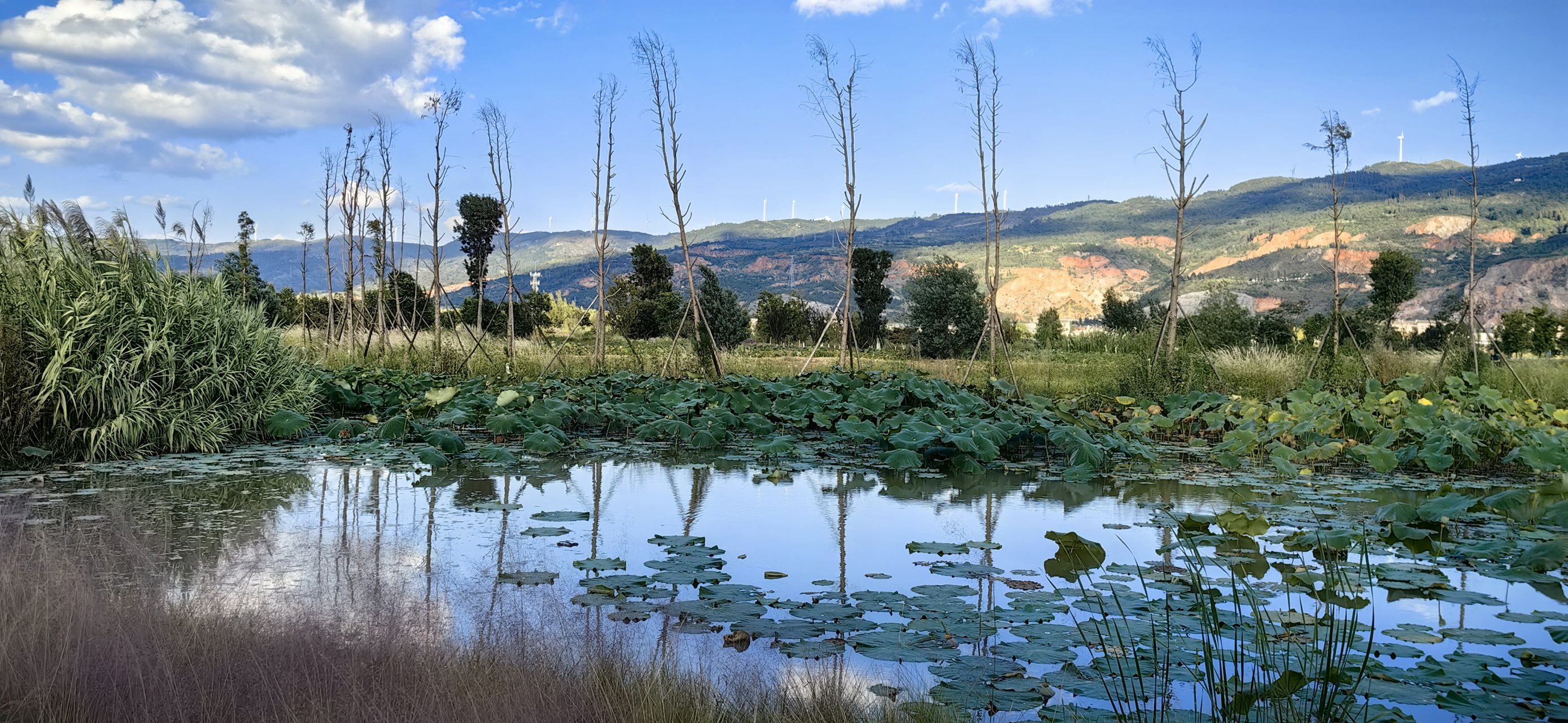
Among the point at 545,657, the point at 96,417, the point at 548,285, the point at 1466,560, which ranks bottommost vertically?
the point at 1466,560

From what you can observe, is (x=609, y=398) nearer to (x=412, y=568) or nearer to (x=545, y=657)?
(x=412, y=568)

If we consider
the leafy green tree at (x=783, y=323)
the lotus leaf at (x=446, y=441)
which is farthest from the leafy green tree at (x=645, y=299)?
the lotus leaf at (x=446, y=441)

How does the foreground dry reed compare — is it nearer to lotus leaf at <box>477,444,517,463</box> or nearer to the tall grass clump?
lotus leaf at <box>477,444,517,463</box>

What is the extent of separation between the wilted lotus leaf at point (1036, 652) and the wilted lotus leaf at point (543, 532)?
2.38 m

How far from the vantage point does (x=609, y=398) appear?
30.3 feet

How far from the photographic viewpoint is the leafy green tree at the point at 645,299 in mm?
40969

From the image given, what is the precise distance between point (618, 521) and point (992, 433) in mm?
3332

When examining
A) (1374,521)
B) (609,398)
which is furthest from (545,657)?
(609,398)

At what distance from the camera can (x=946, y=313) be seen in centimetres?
3672

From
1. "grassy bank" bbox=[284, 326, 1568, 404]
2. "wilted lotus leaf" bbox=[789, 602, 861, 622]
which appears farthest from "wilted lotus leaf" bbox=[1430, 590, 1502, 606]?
"grassy bank" bbox=[284, 326, 1568, 404]

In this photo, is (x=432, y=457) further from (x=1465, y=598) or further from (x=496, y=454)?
(x=1465, y=598)

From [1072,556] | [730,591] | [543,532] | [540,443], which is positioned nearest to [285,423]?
[540,443]

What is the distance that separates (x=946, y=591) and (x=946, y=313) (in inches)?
1348

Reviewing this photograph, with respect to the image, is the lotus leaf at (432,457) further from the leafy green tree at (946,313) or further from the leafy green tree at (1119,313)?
the leafy green tree at (1119,313)
